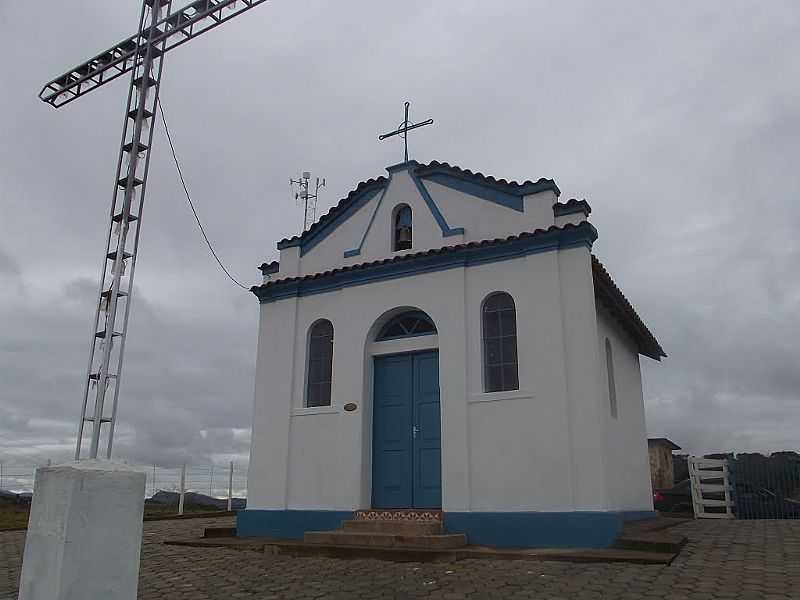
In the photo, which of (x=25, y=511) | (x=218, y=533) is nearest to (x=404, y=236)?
(x=218, y=533)

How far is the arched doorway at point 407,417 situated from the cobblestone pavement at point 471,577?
2.08 meters

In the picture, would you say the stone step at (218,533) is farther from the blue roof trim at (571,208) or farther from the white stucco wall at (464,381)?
the blue roof trim at (571,208)

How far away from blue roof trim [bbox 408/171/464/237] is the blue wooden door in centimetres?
195

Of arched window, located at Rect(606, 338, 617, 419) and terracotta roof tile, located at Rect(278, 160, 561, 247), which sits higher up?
terracotta roof tile, located at Rect(278, 160, 561, 247)

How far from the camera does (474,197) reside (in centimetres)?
1092

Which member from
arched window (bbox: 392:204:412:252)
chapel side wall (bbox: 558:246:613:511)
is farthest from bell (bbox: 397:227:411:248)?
chapel side wall (bbox: 558:246:613:511)

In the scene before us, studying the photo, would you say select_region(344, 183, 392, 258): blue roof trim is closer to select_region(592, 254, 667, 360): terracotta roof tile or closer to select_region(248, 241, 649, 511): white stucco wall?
select_region(248, 241, 649, 511): white stucco wall

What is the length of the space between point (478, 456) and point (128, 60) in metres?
9.68

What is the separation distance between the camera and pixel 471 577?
706 cm

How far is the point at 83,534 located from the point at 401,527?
6.59 meters

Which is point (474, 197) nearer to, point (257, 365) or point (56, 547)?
point (257, 365)

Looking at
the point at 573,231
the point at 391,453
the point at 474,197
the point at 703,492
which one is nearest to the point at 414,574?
the point at 391,453

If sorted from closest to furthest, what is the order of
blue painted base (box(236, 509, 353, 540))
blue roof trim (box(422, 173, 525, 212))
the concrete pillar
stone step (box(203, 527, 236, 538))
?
the concrete pillar, blue painted base (box(236, 509, 353, 540)), blue roof trim (box(422, 173, 525, 212)), stone step (box(203, 527, 236, 538))

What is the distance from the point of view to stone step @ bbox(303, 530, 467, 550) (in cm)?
848
